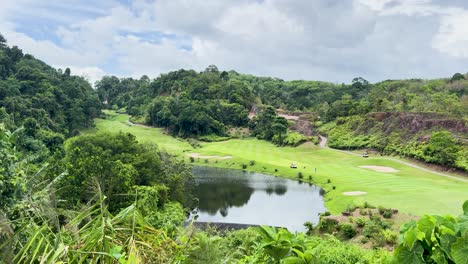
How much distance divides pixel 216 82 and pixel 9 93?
5283cm

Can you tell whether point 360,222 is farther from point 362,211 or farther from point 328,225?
point 362,211

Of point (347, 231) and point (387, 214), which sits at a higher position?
point (387, 214)

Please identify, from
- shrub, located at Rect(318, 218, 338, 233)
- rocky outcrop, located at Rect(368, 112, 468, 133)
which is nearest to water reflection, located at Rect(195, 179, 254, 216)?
shrub, located at Rect(318, 218, 338, 233)

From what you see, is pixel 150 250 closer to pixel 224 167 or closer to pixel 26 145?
pixel 26 145

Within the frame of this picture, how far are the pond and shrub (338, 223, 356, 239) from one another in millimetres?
4687

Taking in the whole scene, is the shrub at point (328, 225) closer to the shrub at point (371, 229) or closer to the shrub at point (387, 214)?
the shrub at point (371, 229)

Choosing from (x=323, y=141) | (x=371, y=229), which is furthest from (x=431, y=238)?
(x=323, y=141)

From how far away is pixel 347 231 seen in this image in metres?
20.9

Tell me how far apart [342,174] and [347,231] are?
76.0 ft

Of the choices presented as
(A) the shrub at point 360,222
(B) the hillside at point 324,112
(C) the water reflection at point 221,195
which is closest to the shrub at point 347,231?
(A) the shrub at point 360,222

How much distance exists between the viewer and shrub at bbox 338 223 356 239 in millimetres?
20828

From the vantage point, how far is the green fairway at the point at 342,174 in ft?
97.4

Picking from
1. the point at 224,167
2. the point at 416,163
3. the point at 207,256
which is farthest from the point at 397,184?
the point at 207,256

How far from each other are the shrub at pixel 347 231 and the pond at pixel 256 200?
4.69m
